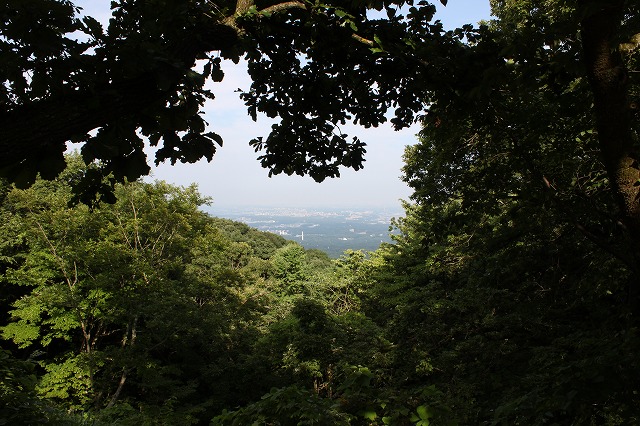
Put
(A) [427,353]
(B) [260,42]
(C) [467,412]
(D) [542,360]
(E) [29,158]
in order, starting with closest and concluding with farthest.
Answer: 1. (E) [29,158]
2. (B) [260,42]
3. (D) [542,360]
4. (C) [467,412]
5. (A) [427,353]

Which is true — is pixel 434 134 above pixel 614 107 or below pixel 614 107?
above

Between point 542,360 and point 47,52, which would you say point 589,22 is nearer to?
point 47,52

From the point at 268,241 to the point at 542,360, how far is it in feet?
152

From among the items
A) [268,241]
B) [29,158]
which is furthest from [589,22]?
[268,241]

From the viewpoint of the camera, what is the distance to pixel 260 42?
267 centimetres

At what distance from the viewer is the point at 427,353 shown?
343 inches

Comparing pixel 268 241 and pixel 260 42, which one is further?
pixel 268 241

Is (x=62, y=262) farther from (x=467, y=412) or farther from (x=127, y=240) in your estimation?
(x=467, y=412)

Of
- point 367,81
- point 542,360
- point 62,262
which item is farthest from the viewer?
point 62,262

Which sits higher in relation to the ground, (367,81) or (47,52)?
(367,81)

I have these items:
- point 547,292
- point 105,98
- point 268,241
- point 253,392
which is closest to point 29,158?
point 105,98

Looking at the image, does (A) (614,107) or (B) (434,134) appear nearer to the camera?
(A) (614,107)

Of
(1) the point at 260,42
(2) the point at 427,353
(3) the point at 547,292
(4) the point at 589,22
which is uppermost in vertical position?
(1) the point at 260,42

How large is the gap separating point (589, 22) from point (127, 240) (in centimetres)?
1582
